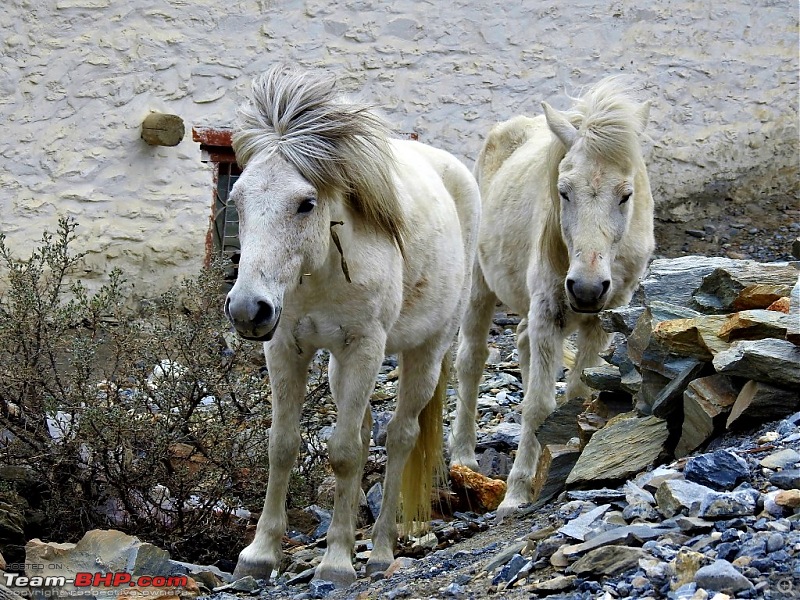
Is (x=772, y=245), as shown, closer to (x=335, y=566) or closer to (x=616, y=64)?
(x=616, y=64)

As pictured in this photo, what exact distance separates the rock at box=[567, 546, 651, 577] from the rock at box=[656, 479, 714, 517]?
327mm

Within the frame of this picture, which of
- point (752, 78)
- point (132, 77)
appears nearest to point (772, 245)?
point (752, 78)

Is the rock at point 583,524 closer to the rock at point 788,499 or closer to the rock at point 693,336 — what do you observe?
the rock at point 788,499

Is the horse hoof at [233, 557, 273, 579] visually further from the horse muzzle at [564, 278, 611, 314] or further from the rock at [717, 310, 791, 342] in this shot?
the rock at [717, 310, 791, 342]

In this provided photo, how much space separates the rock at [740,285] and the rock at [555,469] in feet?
3.53

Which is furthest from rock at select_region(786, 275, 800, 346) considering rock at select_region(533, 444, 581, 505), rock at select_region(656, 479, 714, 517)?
rock at select_region(533, 444, 581, 505)

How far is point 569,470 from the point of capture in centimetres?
484

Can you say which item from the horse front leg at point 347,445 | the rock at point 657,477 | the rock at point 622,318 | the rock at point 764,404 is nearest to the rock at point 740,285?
the rock at point 622,318

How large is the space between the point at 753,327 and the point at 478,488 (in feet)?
6.90

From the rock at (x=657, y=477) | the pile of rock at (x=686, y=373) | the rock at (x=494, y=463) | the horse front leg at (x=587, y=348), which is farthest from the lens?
the rock at (x=494, y=463)

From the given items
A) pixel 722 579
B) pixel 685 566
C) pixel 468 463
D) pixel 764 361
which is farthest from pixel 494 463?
pixel 722 579

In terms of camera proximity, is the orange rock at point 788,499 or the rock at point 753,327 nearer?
the orange rock at point 788,499

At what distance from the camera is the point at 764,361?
3.96m

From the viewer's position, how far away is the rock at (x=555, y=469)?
189 inches
